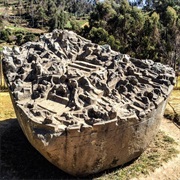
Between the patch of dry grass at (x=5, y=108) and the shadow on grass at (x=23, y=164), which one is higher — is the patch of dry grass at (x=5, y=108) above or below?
below

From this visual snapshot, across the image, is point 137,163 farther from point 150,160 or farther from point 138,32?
point 138,32

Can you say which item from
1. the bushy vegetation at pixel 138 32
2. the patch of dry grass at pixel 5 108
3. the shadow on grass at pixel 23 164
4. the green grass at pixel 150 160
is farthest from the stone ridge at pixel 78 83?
the bushy vegetation at pixel 138 32

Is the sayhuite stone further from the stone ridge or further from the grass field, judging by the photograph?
the grass field

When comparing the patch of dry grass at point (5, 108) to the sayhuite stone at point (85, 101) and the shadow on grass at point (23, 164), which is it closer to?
the shadow on grass at point (23, 164)

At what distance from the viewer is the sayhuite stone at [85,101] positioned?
12.3 m

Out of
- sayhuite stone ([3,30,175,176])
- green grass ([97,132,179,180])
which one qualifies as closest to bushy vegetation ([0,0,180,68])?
green grass ([97,132,179,180])

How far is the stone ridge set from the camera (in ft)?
42.1

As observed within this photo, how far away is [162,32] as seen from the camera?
34.6 metres

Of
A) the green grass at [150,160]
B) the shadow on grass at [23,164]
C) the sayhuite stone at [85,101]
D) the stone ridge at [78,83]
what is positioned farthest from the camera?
the green grass at [150,160]

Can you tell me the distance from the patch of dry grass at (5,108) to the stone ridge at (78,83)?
464cm

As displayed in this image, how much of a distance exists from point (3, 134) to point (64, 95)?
16.4ft

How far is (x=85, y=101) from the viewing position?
44.8 feet

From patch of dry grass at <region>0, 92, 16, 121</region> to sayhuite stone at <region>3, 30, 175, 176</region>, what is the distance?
469cm

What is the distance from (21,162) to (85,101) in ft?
12.7
